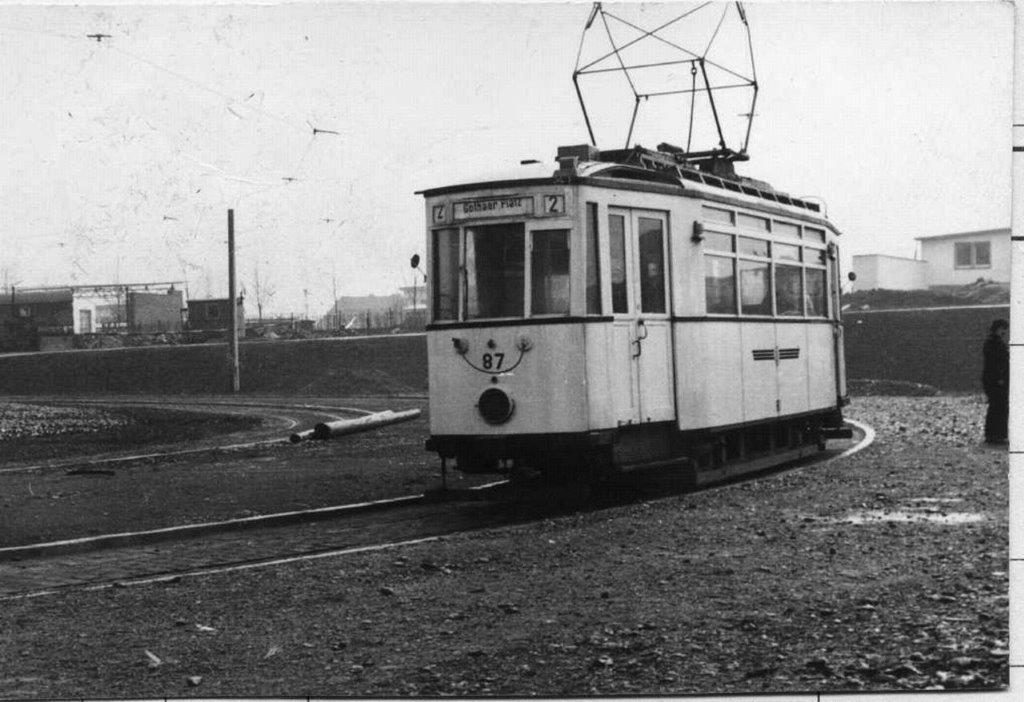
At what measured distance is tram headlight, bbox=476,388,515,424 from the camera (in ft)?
32.5

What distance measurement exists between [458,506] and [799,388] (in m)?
4.41

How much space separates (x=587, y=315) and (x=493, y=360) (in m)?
0.84

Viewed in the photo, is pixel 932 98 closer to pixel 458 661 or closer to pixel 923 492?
pixel 923 492

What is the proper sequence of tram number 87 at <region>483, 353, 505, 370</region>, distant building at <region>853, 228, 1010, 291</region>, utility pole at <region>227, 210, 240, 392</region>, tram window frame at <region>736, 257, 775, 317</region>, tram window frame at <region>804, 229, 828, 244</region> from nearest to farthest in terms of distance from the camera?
distant building at <region>853, 228, 1010, 291</region> < tram number 87 at <region>483, 353, 505, 370</region> < utility pole at <region>227, 210, 240, 392</region> < tram window frame at <region>736, 257, 775, 317</region> < tram window frame at <region>804, 229, 828, 244</region>

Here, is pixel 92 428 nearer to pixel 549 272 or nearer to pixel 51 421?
pixel 51 421

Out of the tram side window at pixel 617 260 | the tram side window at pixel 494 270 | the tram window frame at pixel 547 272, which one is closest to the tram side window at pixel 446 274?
the tram side window at pixel 494 270

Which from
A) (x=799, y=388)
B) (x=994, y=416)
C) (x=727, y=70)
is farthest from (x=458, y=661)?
(x=799, y=388)

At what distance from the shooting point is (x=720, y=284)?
→ 1123cm

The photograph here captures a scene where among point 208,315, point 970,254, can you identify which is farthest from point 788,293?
point 208,315

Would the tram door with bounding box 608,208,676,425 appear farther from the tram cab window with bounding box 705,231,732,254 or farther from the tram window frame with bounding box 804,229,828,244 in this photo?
the tram window frame with bounding box 804,229,828,244

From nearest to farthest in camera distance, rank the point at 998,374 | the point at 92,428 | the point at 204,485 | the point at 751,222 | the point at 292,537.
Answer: the point at 998,374 < the point at 292,537 < the point at 751,222 < the point at 204,485 < the point at 92,428

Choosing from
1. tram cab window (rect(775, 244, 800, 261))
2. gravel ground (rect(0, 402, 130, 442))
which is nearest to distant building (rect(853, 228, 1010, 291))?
tram cab window (rect(775, 244, 800, 261))

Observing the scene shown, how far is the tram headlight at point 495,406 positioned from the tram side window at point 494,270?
631 millimetres

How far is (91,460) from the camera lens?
16.4 meters
